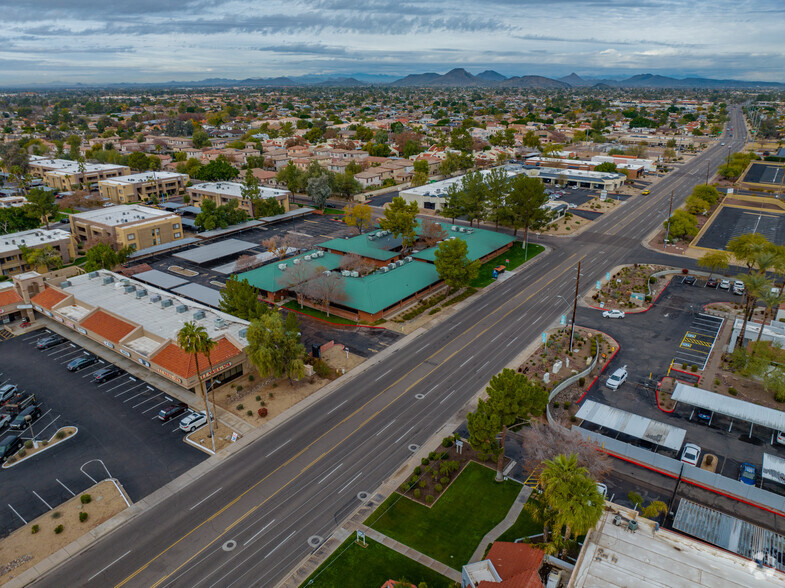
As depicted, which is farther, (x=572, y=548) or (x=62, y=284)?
(x=62, y=284)

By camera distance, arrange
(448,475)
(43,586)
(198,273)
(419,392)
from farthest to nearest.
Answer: (198,273) → (419,392) → (448,475) → (43,586)

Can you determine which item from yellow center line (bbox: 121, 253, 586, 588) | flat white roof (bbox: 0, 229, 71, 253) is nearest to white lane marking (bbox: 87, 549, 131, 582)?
yellow center line (bbox: 121, 253, 586, 588)

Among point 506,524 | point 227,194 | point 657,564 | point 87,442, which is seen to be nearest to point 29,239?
point 227,194

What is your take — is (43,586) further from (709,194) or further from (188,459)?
(709,194)

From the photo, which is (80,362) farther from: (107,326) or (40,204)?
(40,204)

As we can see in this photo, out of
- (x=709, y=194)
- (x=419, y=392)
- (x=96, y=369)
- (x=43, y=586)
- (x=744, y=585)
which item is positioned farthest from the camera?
(x=709, y=194)

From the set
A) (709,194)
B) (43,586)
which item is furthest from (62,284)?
(709,194)

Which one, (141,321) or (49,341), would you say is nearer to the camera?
(141,321)

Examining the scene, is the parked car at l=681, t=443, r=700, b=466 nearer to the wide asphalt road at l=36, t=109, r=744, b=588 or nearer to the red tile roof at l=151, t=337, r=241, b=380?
the wide asphalt road at l=36, t=109, r=744, b=588
